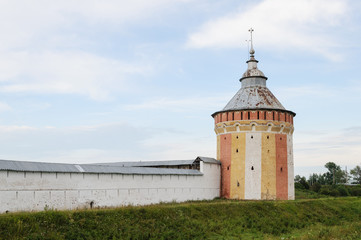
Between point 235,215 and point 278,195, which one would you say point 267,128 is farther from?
point 235,215

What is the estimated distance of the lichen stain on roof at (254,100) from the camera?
2809 cm

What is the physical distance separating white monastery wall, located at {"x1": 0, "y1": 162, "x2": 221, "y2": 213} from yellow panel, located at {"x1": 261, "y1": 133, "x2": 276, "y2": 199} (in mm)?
4222

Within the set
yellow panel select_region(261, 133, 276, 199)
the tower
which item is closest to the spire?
the tower

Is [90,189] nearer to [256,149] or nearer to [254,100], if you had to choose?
[256,149]

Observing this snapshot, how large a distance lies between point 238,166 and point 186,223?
37.1 feet

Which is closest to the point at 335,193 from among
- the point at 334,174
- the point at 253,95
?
the point at 253,95

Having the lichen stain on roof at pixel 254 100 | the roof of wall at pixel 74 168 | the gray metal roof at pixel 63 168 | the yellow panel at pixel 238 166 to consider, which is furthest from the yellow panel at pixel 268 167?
the gray metal roof at pixel 63 168

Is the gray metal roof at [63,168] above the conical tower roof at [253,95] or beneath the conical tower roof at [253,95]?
beneath

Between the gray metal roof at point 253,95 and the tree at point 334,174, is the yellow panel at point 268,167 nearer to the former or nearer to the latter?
the gray metal roof at point 253,95

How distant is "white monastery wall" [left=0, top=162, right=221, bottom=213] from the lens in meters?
15.7

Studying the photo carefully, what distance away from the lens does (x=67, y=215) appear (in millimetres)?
14227

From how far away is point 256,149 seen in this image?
89.3 feet

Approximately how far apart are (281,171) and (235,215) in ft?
28.6

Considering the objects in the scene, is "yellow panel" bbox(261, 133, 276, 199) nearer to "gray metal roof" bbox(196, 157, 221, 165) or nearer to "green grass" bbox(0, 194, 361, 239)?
"green grass" bbox(0, 194, 361, 239)
